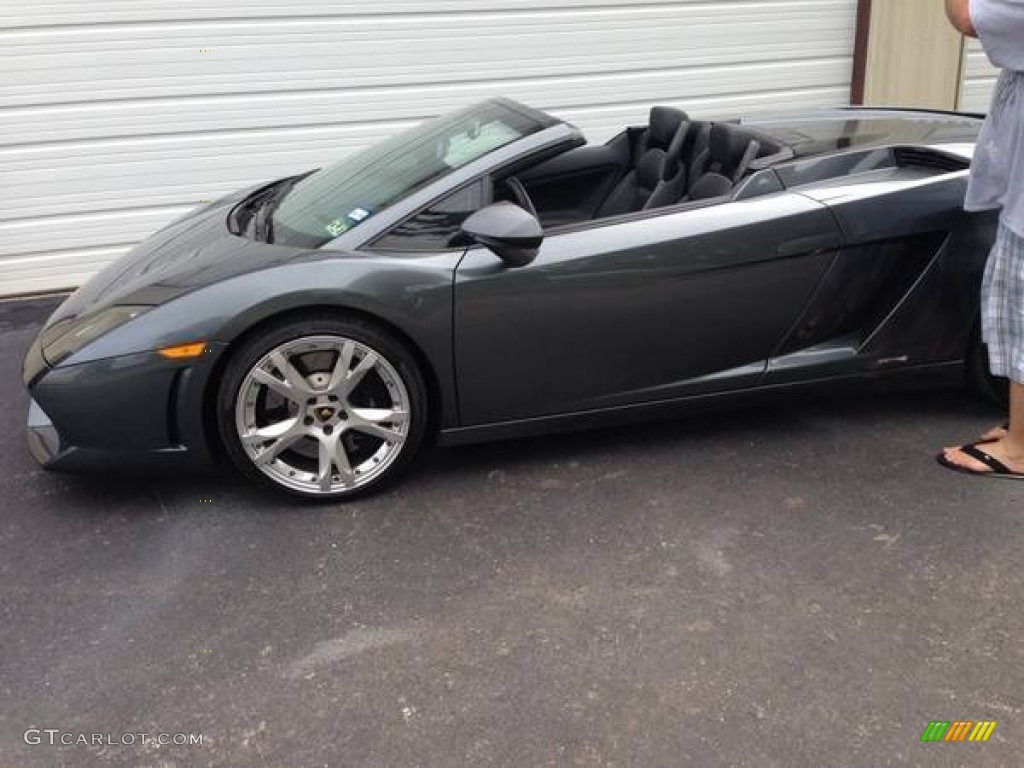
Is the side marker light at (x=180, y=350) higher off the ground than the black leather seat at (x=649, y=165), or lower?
lower

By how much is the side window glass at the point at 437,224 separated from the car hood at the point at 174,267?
0.24 m

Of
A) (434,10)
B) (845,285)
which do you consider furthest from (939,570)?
(434,10)

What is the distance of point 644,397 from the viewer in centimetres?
327

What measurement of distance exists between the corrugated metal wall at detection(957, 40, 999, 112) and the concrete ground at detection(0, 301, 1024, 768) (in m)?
4.80

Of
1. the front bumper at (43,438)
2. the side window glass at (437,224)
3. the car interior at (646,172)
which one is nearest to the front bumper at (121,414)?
the front bumper at (43,438)

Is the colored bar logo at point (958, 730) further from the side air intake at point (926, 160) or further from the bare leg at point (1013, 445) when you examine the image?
the side air intake at point (926, 160)

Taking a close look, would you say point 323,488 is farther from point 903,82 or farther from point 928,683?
point 903,82

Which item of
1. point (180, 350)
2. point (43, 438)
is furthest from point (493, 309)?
point (43, 438)

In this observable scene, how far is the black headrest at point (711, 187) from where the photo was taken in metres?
3.33

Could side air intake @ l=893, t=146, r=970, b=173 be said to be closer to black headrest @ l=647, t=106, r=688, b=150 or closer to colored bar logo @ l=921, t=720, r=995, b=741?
black headrest @ l=647, t=106, r=688, b=150

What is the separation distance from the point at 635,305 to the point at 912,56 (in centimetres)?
511

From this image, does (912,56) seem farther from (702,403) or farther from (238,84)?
(702,403)

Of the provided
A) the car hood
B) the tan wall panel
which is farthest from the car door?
the tan wall panel

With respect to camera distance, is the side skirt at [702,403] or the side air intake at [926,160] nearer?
the side skirt at [702,403]
